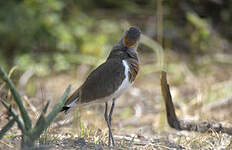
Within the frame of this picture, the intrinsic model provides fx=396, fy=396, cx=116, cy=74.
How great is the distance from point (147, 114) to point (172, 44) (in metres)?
2.33

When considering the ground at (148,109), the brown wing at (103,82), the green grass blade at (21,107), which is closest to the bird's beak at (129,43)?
the brown wing at (103,82)

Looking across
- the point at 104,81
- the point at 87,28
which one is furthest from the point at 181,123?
the point at 87,28

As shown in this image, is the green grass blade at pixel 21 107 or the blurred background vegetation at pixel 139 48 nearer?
the green grass blade at pixel 21 107

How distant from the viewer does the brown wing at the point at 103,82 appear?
3.35m

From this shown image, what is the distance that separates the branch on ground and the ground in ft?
0.33

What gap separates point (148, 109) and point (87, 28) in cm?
→ 228

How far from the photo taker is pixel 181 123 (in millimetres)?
3959

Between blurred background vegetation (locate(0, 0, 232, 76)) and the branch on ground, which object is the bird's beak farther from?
blurred background vegetation (locate(0, 0, 232, 76))

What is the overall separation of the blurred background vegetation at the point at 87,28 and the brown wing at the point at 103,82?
2932 mm

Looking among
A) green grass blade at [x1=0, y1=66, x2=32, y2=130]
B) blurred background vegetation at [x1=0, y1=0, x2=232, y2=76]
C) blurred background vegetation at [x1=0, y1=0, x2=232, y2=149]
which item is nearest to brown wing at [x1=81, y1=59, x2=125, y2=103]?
green grass blade at [x1=0, y1=66, x2=32, y2=130]

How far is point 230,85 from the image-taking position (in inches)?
236

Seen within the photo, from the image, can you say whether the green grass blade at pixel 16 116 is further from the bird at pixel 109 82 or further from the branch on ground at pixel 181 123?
the branch on ground at pixel 181 123

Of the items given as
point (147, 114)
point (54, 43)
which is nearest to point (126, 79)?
point (147, 114)

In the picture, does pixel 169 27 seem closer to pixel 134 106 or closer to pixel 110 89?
pixel 134 106
